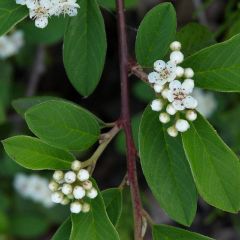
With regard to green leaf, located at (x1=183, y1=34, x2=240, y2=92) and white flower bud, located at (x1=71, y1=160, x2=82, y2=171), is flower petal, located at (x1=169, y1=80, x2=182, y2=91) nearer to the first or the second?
green leaf, located at (x1=183, y1=34, x2=240, y2=92)

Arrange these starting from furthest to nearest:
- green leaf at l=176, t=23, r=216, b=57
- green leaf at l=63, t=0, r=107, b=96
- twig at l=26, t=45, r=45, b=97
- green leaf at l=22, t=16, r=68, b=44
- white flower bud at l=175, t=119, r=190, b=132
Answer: twig at l=26, t=45, r=45, b=97 < green leaf at l=22, t=16, r=68, b=44 < green leaf at l=176, t=23, r=216, b=57 < green leaf at l=63, t=0, r=107, b=96 < white flower bud at l=175, t=119, r=190, b=132

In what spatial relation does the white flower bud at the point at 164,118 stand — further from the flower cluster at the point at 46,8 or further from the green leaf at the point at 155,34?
the flower cluster at the point at 46,8

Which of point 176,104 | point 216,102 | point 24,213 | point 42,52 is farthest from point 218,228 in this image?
point 176,104

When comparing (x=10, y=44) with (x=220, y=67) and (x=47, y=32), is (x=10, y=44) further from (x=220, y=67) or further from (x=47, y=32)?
(x=220, y=67)

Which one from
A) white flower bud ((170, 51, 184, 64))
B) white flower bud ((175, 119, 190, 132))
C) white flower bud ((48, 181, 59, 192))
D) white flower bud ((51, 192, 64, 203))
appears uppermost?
white flower bud ((170, 51, 184, 64))

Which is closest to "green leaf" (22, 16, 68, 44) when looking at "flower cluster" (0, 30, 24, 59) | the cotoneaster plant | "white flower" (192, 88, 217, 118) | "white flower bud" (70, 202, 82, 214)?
"flower cluster" (0, 30, 24, 59)

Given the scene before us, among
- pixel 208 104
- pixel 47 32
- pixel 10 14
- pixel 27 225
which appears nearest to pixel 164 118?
pixel 10 14

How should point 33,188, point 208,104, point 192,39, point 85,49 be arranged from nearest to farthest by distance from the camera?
point 85,49 < point 192,39 < point 208,104 < point 33,188
